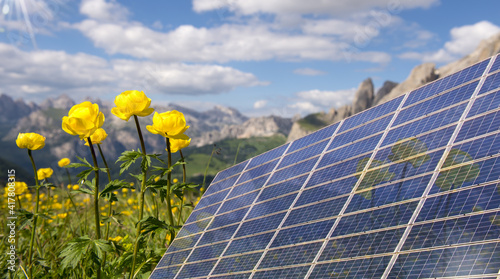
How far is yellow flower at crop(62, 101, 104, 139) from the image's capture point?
5.13 meters

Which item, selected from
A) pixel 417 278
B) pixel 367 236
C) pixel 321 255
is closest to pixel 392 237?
pixel 367 236

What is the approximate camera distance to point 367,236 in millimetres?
5078

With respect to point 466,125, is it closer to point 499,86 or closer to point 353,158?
point 499,86

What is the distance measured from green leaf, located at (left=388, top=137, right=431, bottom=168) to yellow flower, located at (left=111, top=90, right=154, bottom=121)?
419 cm

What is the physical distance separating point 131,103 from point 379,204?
164 inches

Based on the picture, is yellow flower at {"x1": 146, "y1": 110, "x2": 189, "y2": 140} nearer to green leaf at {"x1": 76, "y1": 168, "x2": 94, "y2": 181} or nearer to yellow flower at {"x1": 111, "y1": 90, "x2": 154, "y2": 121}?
yellow flower at {"x1": 111, "y1": 90, "x2": 154, "y2": 121}

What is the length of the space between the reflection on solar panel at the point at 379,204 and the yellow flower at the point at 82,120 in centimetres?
297

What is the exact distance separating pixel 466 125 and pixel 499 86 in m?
0.87

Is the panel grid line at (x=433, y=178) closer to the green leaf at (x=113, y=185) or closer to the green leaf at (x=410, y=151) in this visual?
the green leaf at (x=410, y=151)

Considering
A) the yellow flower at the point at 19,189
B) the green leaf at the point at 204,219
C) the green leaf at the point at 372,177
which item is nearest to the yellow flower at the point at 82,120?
the green leaf at the point at 204,219

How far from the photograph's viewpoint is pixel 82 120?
204 inches

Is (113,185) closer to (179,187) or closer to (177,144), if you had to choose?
(179,187)

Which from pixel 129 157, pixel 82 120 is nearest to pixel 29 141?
pixel 82 120

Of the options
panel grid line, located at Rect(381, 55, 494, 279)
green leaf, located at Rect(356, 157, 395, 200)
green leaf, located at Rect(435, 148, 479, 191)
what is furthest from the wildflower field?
green leaf, located at Rect(435, 148, 479, 191)
